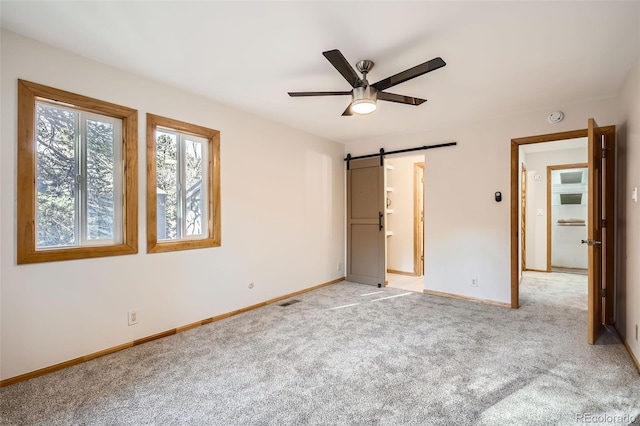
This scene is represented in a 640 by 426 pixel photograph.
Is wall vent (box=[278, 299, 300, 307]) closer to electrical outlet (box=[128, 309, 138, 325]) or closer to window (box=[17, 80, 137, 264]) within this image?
electrical outlet (box=[128, 309, 138, 325])

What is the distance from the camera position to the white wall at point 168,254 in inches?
82.4

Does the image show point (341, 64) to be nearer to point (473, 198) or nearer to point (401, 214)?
point (473, 198)

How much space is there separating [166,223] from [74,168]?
88cm

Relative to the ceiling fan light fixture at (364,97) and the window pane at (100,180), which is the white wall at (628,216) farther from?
the window pane at (100,180)

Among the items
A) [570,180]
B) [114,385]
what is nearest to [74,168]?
[114,385]

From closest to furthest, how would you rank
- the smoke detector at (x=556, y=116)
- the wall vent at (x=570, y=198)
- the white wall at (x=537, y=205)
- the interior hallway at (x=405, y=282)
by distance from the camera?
the smoke detector at (x=556, y=116) < the interior hallway at (x=405, y=282) < the white wall at (x=537, y=205) < the wall vent at (x=570, y=198)

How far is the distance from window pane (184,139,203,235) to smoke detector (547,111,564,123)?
4.12m

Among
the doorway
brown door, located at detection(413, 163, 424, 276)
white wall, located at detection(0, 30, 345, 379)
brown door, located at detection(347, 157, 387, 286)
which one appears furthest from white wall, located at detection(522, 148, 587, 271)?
white wall, located at detection(0, 30, 345, 379)

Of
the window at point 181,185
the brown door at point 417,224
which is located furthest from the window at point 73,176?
the brown door at point 417,224

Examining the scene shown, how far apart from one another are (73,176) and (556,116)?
4.98 metres

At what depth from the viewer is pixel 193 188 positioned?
10.6 feet

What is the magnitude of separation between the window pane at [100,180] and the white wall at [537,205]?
7.17 metres

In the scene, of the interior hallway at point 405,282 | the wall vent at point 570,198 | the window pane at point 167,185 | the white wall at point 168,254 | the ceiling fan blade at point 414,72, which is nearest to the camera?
the ceiling fan blade at point 414,72

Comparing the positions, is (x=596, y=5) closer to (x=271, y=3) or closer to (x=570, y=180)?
(x=271, y=3)
